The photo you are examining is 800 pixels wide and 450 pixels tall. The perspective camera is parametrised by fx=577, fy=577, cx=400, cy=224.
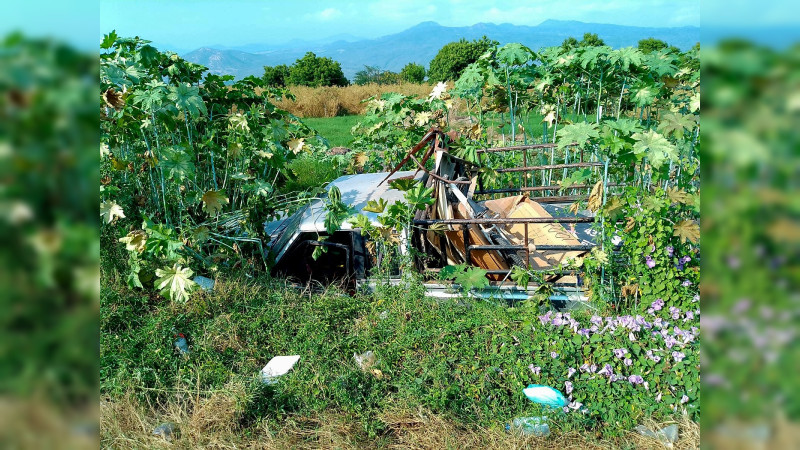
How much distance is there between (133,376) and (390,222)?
7.09 feet

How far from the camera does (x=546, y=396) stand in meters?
3.51

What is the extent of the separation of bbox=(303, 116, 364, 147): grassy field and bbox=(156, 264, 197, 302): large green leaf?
10777mm

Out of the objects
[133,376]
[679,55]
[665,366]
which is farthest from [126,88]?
[679,55]

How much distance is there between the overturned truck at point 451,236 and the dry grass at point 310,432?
4.39 feet

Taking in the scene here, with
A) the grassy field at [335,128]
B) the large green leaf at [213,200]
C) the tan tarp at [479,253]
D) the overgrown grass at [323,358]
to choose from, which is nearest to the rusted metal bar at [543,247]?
the tan tarp at [479,253]

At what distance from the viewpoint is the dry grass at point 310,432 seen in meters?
3.23

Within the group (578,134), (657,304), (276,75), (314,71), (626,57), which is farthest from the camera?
(314,71)

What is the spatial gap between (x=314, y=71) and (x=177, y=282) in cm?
4288

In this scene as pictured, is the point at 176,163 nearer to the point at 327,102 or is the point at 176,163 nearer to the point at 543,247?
the point at 543,247
